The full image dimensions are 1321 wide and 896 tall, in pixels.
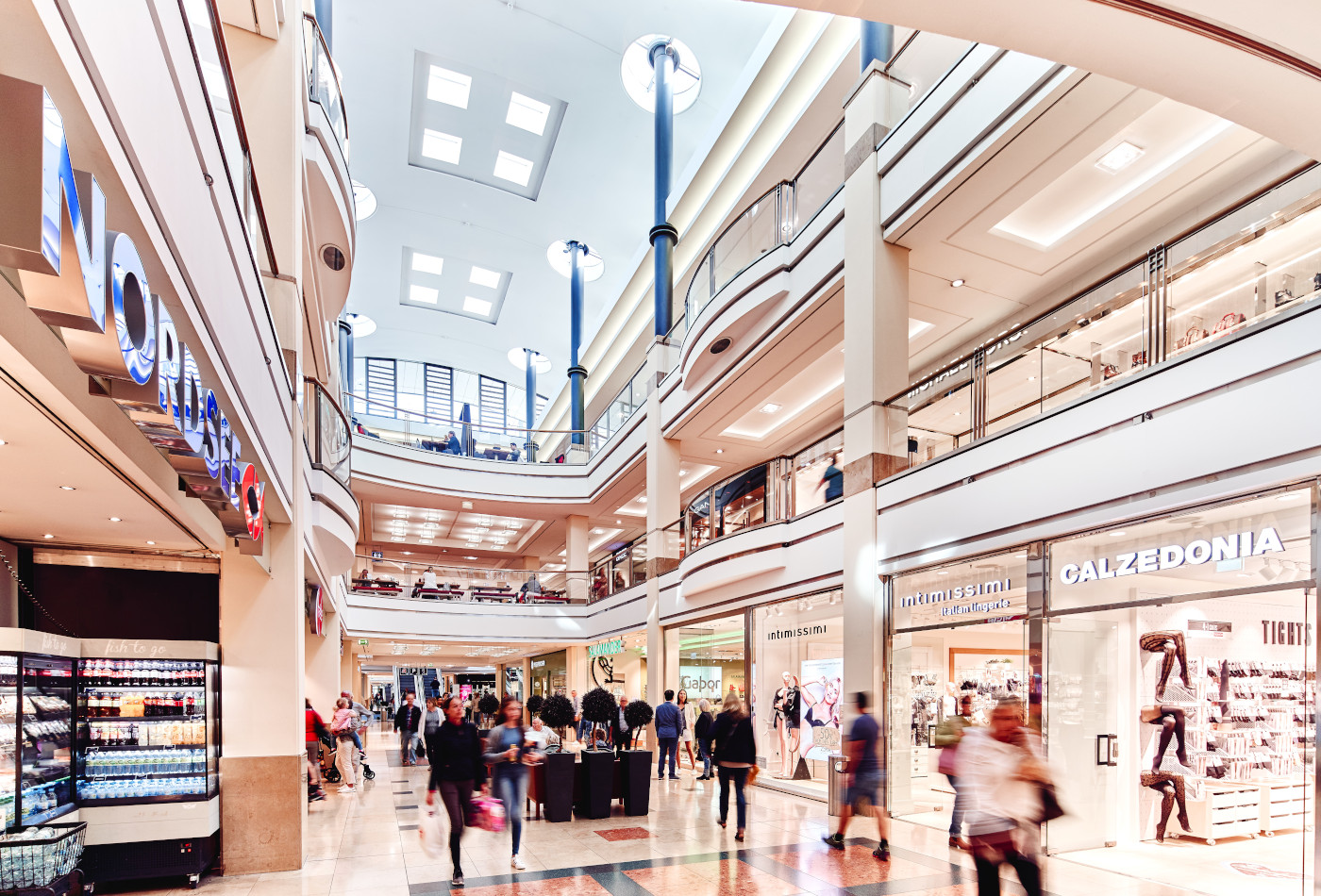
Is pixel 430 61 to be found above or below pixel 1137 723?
above

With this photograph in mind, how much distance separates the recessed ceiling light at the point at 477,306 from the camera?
1196 inches

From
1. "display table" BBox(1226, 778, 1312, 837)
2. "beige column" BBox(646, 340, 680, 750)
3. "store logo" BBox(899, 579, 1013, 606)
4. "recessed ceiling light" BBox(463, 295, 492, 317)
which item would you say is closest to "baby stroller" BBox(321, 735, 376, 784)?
"beige column" BBox(646, 340, 680, 750)

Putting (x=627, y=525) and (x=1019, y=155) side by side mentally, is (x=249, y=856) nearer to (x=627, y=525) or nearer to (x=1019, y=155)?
(x=1019, y=155)

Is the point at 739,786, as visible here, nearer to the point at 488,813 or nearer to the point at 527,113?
the point at 488,813

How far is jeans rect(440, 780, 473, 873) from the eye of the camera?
672cm

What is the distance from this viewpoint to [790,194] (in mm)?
12703

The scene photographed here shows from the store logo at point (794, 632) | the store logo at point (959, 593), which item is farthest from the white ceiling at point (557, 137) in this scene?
the store logo at point (959, 593)

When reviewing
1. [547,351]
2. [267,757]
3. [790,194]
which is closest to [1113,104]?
[790,194]

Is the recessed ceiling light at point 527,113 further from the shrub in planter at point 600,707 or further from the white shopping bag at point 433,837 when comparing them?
the white shopping bag at point 433,837

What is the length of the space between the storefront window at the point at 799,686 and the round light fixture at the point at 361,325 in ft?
76.3

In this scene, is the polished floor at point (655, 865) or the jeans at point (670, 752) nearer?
the polished floor at point (655, 865)

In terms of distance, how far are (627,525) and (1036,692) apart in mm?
20658

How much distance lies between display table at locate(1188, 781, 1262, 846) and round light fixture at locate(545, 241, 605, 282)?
21.5 m

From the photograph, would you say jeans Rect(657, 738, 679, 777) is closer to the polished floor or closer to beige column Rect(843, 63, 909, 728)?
the polished floor
